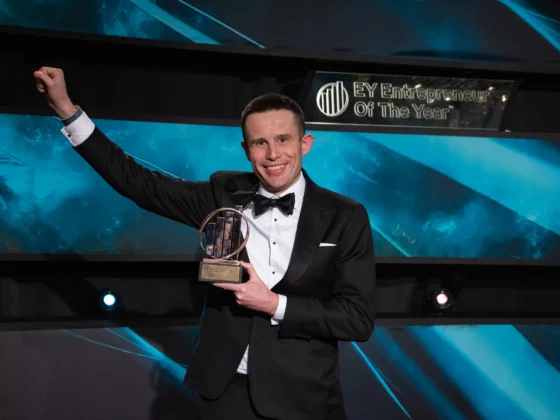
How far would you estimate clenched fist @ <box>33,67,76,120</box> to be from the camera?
5.01 feet

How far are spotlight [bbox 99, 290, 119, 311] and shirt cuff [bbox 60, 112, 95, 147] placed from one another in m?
1.30

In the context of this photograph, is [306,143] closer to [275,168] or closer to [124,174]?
[275,168]

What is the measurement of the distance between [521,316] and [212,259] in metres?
2.14

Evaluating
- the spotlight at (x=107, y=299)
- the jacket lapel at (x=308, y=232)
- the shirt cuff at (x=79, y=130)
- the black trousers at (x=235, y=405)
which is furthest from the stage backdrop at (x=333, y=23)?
the black trousers at (x=235, y=405)

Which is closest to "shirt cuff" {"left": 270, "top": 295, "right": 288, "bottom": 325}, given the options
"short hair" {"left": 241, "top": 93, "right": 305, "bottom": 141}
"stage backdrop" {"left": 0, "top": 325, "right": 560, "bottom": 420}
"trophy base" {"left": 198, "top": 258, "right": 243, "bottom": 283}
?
"trophy base" {"left": 198, "top": 258, "right": 243, "bottom": 283}

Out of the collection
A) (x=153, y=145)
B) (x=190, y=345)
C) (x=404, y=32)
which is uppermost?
(x=404, y=32)

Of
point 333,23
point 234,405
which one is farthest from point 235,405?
point 333,23

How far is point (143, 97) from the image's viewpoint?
2.97 metres

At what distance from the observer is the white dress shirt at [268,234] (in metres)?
1.58

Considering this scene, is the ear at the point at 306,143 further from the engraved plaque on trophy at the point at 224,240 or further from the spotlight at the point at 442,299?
the spotlight at the point at 442,299

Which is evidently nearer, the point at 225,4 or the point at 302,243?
the point at 302,243

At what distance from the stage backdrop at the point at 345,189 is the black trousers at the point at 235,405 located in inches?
49.0

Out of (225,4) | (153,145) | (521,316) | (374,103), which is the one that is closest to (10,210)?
(153,145)

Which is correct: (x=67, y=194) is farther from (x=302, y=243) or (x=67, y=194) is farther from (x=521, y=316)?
(x=521, y=316)
